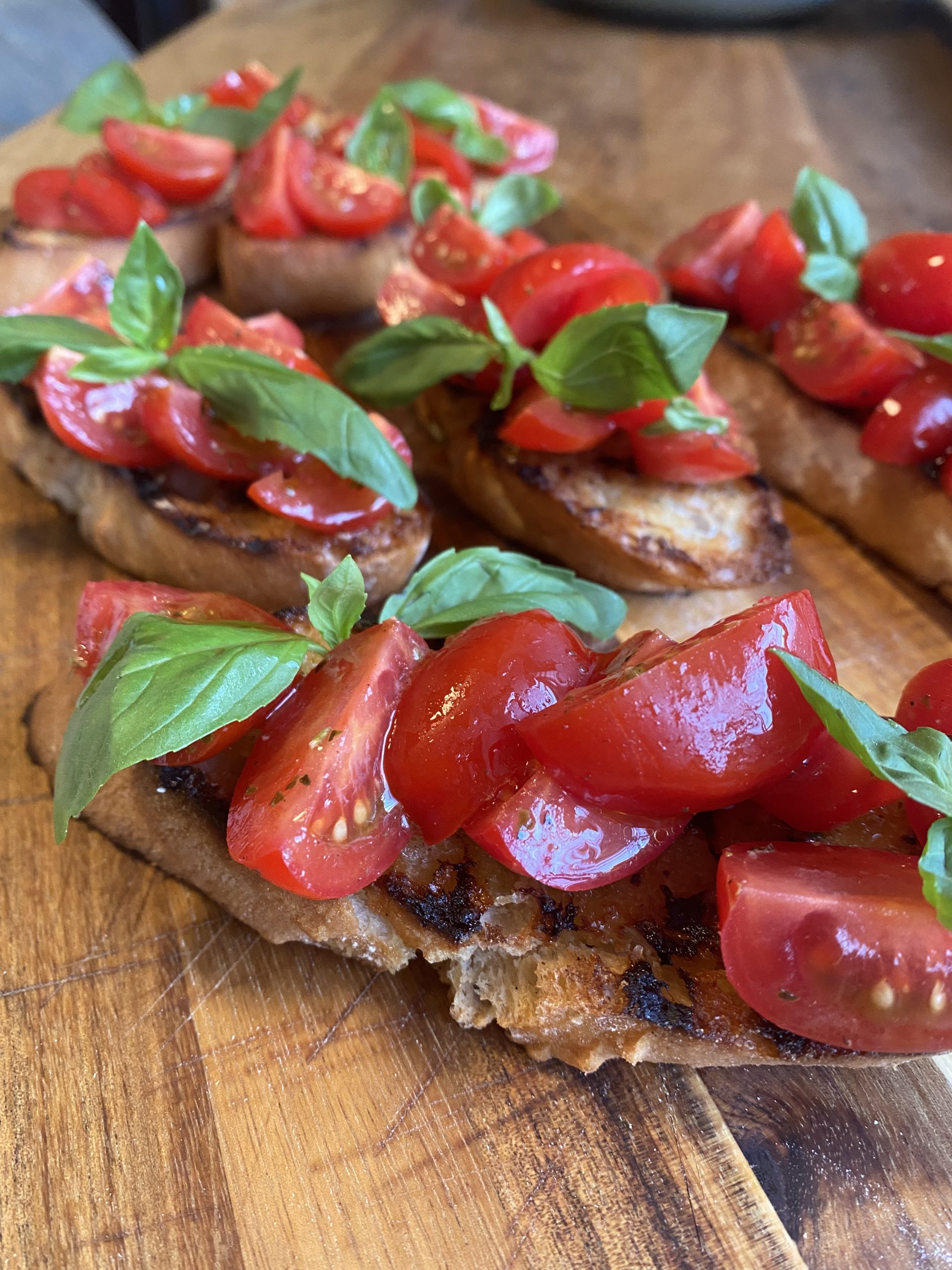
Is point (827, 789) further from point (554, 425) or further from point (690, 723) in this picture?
point (554, 425)

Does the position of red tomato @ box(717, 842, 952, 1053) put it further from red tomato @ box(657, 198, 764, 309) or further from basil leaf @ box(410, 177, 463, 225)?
basil leaf @ box(410, 177, 463, 225)

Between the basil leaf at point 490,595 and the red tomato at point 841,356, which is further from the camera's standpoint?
the red tomato at point 841,356

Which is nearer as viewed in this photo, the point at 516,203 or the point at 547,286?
the point at 547,286

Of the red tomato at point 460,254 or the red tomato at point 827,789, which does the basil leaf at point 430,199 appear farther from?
the red tomato at point 827,789

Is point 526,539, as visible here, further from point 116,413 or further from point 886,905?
point 886,905

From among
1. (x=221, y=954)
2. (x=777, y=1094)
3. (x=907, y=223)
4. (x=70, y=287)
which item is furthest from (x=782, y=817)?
(x=907, y=223)

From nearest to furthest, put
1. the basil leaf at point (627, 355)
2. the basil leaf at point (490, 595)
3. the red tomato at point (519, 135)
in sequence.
Result: the basil leaf at point (490, 595) → the basil leaf at point (627, 355) → the red tomato at point (519, 135)

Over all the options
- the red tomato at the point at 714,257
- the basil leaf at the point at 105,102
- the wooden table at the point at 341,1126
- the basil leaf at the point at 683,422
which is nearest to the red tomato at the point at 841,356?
the red tomato at the point at 714,257

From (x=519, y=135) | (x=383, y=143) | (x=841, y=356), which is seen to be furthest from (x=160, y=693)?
(x=519, y=135)
